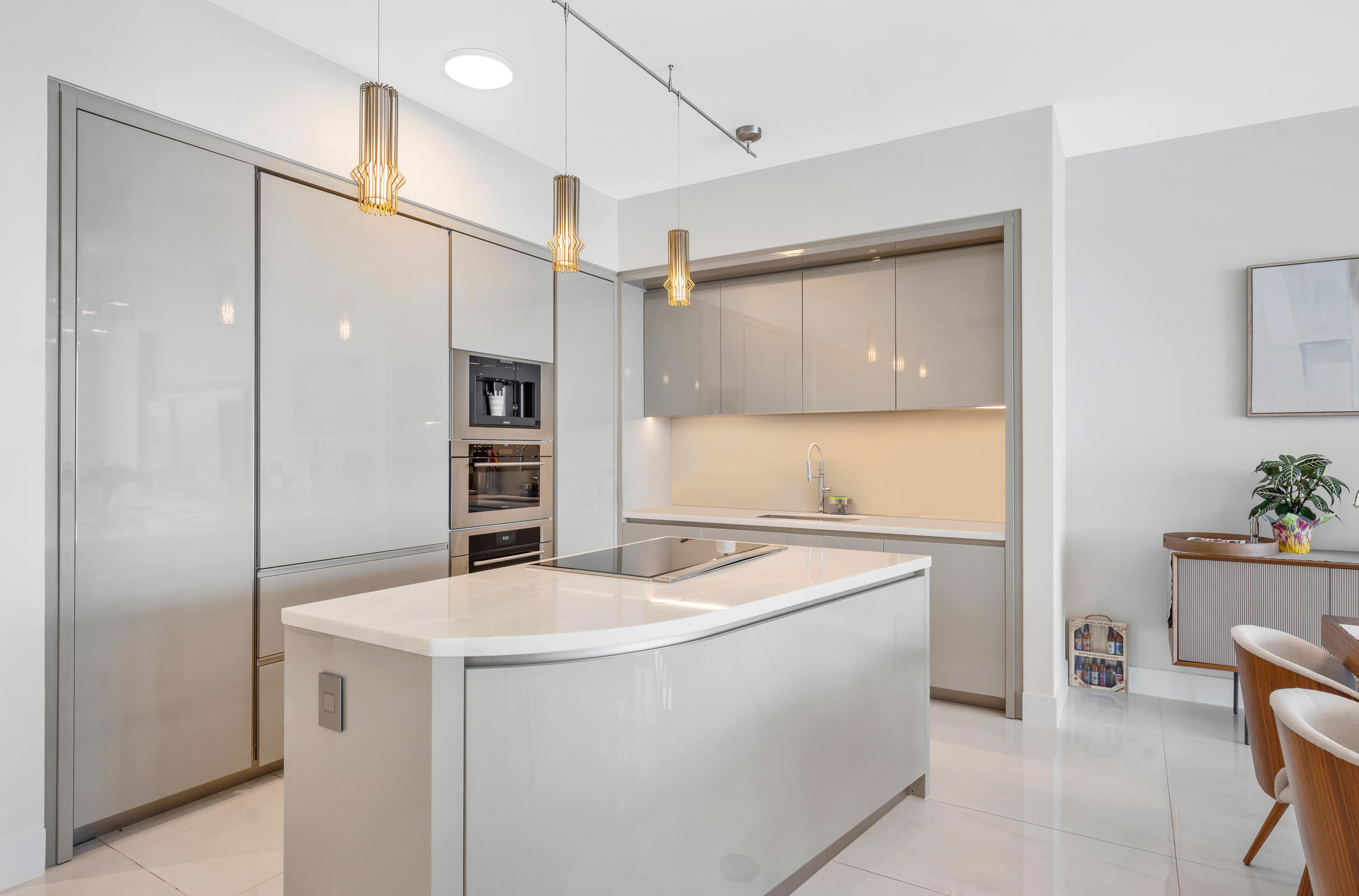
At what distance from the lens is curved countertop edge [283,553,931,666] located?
4.79 ft

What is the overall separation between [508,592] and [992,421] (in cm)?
304

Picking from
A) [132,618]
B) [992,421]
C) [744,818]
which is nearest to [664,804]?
[744,818]

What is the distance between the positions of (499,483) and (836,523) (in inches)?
69.6

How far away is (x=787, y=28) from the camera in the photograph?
270 centimetres

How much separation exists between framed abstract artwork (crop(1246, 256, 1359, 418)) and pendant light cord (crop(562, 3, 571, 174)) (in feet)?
10.5

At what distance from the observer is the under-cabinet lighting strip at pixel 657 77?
2518 mm

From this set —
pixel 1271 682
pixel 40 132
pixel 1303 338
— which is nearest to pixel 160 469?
pixel 40 132

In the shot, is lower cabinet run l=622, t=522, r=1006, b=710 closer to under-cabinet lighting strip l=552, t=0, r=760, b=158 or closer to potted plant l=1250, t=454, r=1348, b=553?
potted plant l=1250, t=454, r=1348, b=553

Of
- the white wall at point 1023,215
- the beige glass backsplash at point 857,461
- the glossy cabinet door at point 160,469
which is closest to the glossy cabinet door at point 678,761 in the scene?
the glossy cabinet door at point 160,469

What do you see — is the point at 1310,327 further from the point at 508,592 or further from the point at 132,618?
the point at 132,618

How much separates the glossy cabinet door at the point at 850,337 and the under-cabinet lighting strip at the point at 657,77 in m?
0.83

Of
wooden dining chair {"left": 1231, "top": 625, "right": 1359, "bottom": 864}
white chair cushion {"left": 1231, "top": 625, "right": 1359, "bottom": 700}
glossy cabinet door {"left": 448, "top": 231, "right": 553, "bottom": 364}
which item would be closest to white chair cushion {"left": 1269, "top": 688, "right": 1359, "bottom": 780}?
wooden dining chair {"left": 1231, "top": 625, "right": 1359, "bottom": 864}

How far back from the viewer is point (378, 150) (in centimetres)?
178

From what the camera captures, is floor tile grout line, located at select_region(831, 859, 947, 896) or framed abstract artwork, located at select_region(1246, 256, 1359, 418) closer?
floor tile grout line, located at select_region(831, 859, 947, 896)
